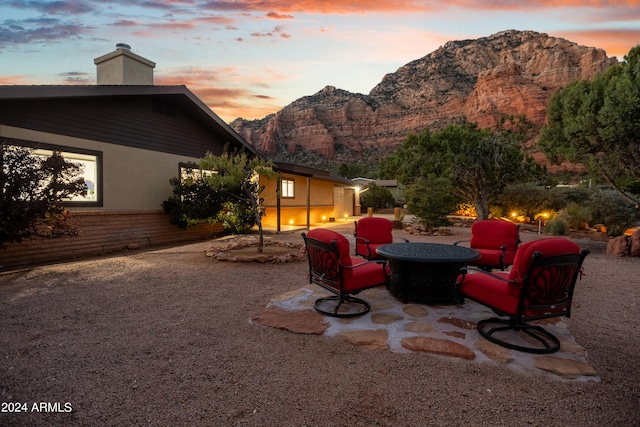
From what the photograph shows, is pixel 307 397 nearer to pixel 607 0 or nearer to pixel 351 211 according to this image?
pixel 607 0

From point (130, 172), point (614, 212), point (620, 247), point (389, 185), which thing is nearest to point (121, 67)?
point (130, 172)

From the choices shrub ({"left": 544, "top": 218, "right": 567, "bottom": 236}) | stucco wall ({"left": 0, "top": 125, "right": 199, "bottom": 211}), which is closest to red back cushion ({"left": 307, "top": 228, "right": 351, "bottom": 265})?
stucco wall ({"left": 0, "top": 125, "right": 199, "bottom": 211})

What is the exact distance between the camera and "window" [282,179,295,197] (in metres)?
16.9

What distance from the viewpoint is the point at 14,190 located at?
6.07m

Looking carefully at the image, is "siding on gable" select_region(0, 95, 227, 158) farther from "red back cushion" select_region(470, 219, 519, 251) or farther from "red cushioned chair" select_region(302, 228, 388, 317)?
"red back cushion" select_region(470, 219, 519, 251)

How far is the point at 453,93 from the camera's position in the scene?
209ft

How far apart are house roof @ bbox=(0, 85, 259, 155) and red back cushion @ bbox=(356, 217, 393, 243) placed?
7.54m

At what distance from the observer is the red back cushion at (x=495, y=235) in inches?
249

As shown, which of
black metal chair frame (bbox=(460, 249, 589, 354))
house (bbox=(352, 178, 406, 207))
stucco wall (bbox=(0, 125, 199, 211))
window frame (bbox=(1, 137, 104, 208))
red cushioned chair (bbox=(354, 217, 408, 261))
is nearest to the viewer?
black metal chair frame (bbox=(460, 249, 589, 354))

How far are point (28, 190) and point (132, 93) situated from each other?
4.18 metres

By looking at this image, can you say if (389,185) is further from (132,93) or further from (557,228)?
(132,93)

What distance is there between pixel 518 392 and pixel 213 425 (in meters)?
2.31

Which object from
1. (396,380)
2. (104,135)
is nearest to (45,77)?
(104,135)

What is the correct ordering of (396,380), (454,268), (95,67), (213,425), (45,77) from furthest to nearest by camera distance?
1. (45,77)
2. (95,67)
3. (454,268)
4. (396,380)
5. (213,425)
